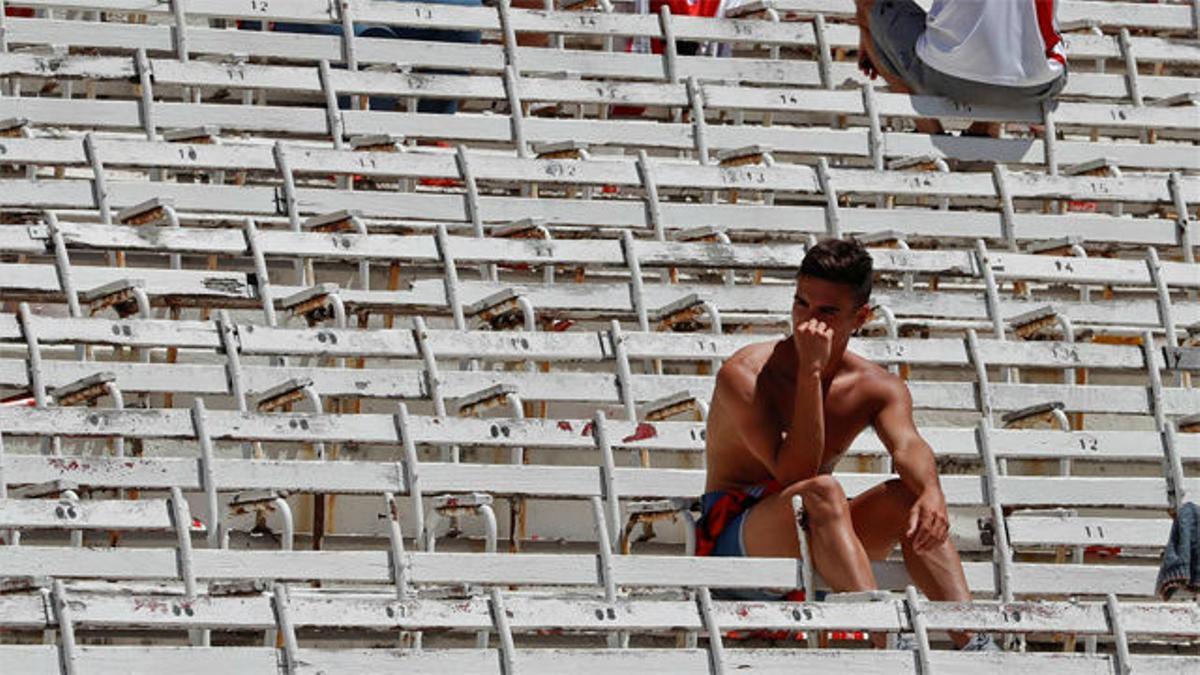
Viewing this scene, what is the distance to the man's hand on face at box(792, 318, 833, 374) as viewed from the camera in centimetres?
697

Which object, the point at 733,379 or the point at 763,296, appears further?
the point at 763,296

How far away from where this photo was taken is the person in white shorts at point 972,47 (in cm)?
1015

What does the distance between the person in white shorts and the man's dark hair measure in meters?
3.19

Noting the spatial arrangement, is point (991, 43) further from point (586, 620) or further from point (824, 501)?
point (586, 620)

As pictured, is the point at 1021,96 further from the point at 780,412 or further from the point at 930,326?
the point at 780,412

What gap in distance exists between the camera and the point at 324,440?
7270 millimetres

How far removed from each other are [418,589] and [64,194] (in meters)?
2.45

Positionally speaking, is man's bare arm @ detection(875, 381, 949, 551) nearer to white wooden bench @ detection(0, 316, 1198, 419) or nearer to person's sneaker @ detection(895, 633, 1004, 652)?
person's sneaker @ detection(895, 633, 1004, 652)

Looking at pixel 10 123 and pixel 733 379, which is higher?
pixel 10 123

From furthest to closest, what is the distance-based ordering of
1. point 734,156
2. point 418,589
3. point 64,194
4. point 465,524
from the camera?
point 734,156
point 64,194
point 465,524
point 418,589

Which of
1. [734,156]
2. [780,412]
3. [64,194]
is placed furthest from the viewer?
[734,156]

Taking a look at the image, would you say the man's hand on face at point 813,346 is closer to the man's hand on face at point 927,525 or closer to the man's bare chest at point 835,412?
the man's bare chest at point 835,412

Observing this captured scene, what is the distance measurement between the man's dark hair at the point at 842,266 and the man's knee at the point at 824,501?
60cm

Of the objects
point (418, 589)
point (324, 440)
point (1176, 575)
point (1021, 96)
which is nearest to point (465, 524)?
point (324, 440)
